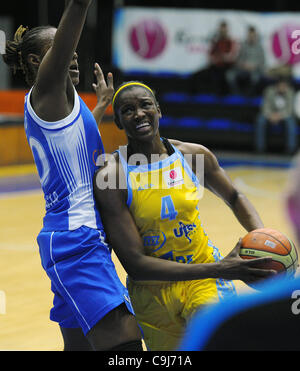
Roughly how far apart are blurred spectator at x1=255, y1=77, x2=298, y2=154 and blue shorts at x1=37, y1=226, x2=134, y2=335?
1133cm

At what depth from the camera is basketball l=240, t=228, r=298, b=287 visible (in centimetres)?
248

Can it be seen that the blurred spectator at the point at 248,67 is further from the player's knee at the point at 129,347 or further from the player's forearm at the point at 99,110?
the player's knee at the point at 129,347

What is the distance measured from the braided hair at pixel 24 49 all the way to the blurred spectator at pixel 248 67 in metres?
11.5

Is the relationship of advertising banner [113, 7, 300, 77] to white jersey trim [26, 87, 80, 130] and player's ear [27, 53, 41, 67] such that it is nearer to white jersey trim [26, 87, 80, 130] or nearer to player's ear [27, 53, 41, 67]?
player's ear [27, 53, 41, 67]

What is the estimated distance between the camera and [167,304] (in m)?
2.70

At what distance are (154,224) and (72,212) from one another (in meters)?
0.34

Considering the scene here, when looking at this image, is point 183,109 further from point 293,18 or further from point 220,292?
point 220,292

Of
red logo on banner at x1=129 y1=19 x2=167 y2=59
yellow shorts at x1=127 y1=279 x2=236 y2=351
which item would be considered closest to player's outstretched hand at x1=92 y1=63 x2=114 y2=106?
yellow shorts at x1=127 y1=279 x2=236 y2=351

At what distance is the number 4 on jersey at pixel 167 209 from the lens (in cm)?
264

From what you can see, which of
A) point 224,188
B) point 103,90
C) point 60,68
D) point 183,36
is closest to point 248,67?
point 183,36

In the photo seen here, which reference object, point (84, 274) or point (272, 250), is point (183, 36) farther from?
point (84, 274)

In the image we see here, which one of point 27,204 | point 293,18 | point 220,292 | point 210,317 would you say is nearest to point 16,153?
point 27,204

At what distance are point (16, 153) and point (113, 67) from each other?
528 cm

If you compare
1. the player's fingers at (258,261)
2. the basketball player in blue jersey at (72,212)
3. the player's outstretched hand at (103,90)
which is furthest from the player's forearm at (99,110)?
the player's fingers at (258,261)
